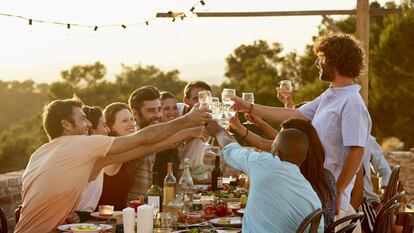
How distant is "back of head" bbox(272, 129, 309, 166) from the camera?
138 inches

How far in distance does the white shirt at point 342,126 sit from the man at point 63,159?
2.02ft

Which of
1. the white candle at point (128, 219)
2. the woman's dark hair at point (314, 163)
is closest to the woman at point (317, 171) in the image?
the woman's dark hair at point (314, 163)

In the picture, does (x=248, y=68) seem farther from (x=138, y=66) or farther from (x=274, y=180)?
(x=274, y=180)

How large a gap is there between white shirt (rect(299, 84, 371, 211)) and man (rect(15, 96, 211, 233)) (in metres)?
0.62

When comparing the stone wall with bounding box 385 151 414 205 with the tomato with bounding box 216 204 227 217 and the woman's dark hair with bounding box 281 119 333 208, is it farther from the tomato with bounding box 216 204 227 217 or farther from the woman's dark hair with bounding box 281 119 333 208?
the woman's dark hair with bounding box 281 119 333 208

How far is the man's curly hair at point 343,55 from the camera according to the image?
14.5ft

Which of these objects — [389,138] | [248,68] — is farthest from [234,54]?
[389,138]

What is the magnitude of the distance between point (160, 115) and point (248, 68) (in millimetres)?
25449

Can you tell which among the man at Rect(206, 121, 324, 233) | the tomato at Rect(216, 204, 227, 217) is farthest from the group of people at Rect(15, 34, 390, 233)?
the tomato at Rect(216, 204, 227, 217)

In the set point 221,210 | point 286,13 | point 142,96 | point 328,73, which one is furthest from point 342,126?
point 286,13

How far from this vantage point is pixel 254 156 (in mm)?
3521

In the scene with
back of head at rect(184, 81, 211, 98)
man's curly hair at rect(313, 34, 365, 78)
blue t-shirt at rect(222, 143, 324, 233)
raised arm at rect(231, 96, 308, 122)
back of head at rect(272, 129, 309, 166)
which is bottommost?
blue t-shirt at rect(222, 143, 324, 233)

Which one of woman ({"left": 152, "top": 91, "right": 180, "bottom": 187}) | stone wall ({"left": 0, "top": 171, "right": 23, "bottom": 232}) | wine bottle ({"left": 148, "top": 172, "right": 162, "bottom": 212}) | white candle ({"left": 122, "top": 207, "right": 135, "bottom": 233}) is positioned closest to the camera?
white candle ({"left": 122, "top": 207, "right": 135, "bottom": 233})

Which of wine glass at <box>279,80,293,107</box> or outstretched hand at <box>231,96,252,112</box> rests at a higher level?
wine glass at <box>279,80,293,107</box>
